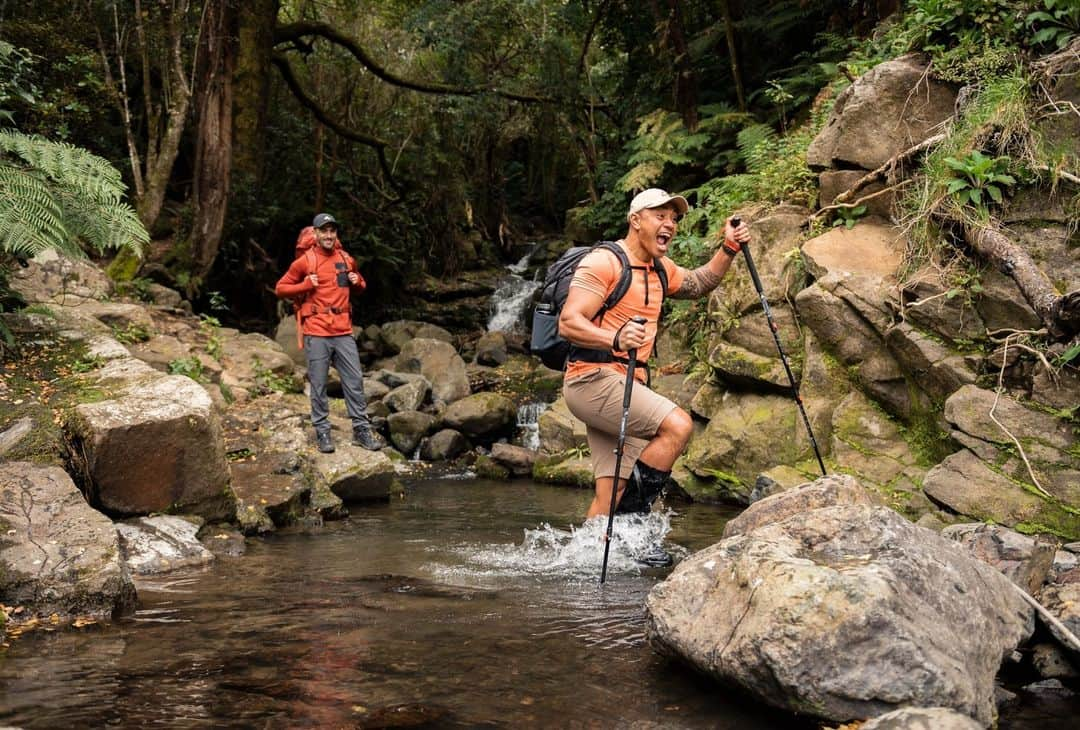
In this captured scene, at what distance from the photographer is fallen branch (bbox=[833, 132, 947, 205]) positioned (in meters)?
9.25

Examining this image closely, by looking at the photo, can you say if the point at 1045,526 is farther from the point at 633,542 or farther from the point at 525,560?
the point at 525,560

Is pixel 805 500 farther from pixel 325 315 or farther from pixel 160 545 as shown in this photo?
pixel 325 315

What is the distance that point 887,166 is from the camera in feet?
31.9

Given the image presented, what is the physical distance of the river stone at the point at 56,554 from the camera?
4.94 metres

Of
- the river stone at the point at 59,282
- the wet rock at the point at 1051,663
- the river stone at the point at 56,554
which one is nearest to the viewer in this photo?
the wet rock at the point at 1051,663

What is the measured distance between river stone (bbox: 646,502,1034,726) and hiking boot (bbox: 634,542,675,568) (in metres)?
1.96

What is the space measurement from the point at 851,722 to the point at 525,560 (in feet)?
11.6

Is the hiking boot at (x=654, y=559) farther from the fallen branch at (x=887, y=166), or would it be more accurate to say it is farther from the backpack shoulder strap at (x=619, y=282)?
the fallen branch at (x=887, y=166)

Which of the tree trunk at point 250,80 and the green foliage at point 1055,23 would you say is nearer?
the green foliage at point 1055,23

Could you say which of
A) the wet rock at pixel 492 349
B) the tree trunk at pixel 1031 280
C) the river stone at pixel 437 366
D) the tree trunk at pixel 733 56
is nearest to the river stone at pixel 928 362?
the tree trunk at pixel 1031 280

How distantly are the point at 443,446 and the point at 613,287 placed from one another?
8585 mm

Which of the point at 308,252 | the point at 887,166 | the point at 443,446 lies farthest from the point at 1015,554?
the point at 443,446

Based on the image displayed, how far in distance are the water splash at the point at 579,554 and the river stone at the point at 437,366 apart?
32.2 ft

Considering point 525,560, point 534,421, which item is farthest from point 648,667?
point 534,421
